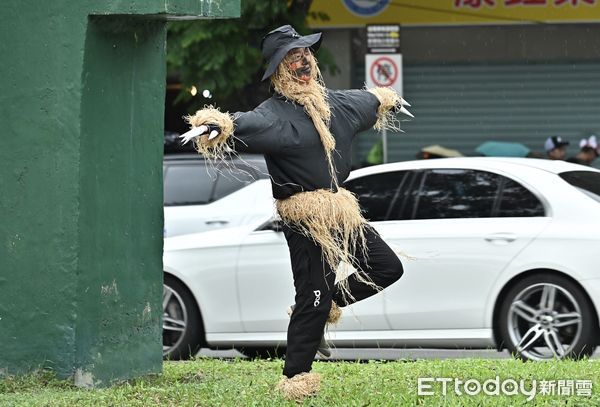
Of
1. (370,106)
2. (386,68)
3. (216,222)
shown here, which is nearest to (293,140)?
(370,106)

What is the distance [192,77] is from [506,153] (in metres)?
4.53

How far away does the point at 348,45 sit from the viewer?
20062mm

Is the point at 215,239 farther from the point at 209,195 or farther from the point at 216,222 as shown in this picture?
the point at 209,195

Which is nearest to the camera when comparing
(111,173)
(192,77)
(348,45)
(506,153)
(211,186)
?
(111,173)

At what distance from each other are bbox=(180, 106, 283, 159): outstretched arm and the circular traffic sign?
886cm

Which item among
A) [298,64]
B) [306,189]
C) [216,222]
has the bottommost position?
[216,222]

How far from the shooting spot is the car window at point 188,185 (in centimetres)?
1355

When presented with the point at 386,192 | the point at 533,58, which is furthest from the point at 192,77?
the point at 386,192

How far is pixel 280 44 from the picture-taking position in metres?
6.94

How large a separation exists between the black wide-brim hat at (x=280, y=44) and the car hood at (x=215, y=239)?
377cm

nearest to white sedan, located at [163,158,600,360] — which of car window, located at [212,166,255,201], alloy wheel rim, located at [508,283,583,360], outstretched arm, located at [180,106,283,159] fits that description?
alloy wheel rim, located at [508,283,583,360]

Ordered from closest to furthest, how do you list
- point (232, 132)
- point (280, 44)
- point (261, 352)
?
point (232, 132), point (280, 44), point (261, 352)

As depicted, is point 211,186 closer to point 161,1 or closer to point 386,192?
point 386,192

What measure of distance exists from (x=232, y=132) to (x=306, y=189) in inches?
22.1
